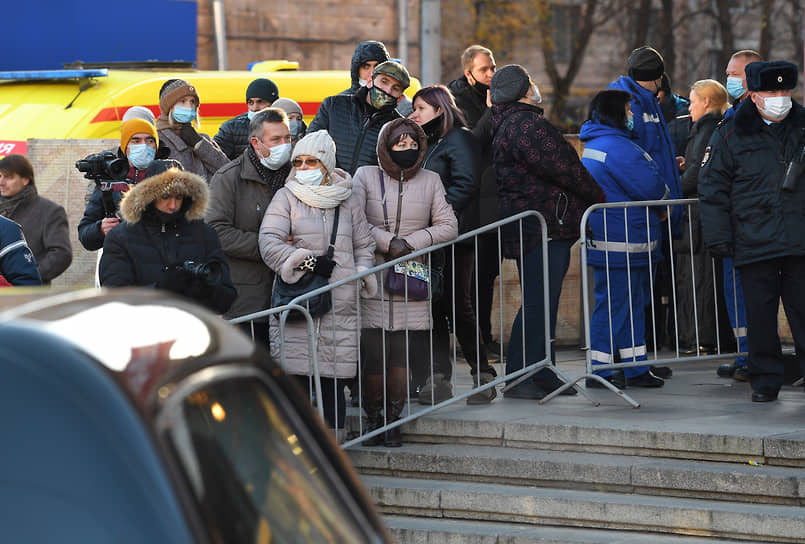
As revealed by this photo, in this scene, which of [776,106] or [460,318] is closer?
[776,106]

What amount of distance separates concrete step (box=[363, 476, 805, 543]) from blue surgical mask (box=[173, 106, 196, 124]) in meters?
2.72

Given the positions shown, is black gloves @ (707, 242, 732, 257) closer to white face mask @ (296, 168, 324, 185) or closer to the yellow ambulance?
white face mask @ (296, 168, 324, 185)

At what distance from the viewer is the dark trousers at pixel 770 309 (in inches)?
285

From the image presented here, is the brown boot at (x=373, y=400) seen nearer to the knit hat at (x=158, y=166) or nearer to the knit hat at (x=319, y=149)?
the knit hat at (x=319, y=149)

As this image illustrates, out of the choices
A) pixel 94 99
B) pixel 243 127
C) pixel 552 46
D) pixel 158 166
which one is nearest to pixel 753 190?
pixel 158 166

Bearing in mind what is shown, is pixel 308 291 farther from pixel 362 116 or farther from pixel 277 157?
pixel 362 116

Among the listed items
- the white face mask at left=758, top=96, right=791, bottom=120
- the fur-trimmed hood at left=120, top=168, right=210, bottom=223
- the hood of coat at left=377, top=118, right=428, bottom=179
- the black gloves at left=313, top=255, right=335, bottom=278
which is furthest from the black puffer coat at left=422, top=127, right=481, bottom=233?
the fur-trimmed hood at left=120, top=168, right=210, bottom=223

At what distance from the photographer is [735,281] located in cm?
824

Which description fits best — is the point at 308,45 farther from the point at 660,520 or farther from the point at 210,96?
the point at 660,520

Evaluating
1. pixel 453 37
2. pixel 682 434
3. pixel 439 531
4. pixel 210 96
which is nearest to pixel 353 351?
pixel 439 531

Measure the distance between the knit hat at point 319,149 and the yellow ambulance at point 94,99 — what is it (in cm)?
373

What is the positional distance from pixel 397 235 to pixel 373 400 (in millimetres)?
942

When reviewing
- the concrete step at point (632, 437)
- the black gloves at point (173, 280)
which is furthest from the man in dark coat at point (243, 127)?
the black gloves at point (173, 280)

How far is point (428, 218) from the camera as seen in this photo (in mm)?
7273
